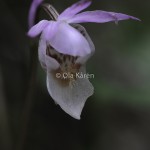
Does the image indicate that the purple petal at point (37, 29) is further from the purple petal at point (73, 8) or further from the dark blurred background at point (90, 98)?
the dark blurred background at point (90, 98)

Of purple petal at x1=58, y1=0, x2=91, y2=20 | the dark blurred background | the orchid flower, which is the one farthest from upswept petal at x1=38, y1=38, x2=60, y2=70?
the dark blurred background

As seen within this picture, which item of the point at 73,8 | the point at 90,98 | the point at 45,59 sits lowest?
the point at 90,98

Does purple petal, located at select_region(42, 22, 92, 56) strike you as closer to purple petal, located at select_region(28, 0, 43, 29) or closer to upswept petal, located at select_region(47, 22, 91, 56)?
upswept petal, located at select_region(47, 22, 91, 56)

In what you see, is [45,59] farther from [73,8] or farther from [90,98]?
[90,98]

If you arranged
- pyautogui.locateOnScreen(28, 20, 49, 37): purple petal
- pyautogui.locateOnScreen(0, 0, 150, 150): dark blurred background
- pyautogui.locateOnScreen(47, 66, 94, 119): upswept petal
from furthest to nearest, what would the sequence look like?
1. pyautogui.locateOnScreen(0, 0, 150, 150): dark blurred background
2. pyautogui.locateOnScreen(47, 66, 94, 119): upswept petal
3. pyautogui.locateOnScreen(28, 20, 49, 37): purple petal

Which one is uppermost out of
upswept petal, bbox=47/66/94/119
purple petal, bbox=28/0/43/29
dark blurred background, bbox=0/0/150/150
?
purple petal, bbox=28/0/43/29

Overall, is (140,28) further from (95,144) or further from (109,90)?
(95,144)

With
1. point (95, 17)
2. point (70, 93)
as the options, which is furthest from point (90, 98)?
point (95, 17)
